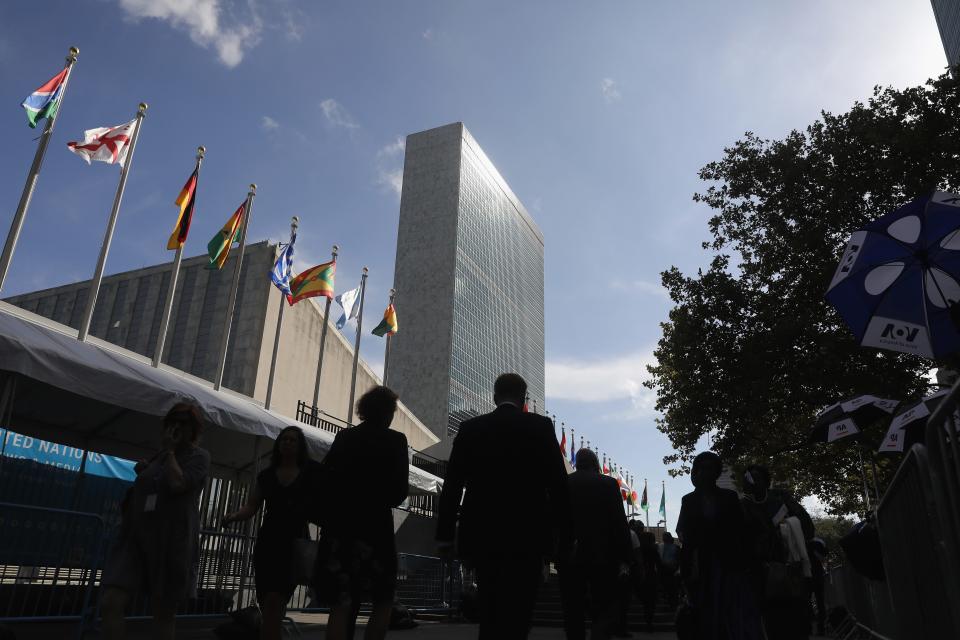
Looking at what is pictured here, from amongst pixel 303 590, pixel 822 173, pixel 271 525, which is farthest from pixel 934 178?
pixel 271 525

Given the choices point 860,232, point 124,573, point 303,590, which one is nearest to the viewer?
point 124,573

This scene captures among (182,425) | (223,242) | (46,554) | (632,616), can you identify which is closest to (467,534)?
(182,425)

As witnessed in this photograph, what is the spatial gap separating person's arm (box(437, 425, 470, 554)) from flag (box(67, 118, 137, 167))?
10.9 m

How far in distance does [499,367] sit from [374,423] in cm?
10013

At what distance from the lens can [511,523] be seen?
3.21 m

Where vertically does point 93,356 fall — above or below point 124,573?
above

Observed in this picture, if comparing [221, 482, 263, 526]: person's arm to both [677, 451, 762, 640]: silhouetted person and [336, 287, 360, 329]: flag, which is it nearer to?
[677, 451, 762, 640]: silhouetted person

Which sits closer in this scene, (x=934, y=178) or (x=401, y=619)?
(x=401, y=619)

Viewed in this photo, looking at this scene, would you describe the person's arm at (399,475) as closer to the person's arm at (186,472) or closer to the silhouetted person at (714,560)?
the person's arm at (186,472)

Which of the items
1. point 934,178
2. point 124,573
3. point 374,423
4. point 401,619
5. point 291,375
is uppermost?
point 934,178

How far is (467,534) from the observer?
10.8ft

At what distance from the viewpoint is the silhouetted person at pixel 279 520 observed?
4.02 meters

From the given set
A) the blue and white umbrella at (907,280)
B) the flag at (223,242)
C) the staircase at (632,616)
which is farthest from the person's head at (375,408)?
the flag at (223,242)

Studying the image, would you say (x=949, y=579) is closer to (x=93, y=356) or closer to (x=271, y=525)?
(x=271, y=525)
